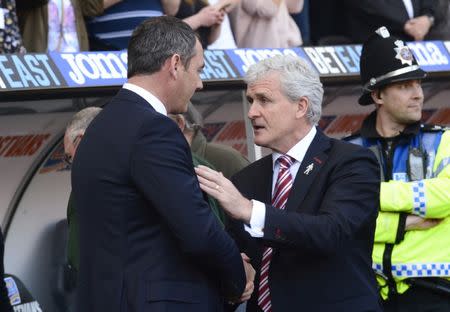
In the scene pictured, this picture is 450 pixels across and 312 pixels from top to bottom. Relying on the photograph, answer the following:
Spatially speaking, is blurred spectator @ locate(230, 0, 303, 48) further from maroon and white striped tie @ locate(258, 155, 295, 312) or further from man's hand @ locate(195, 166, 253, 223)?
man's hand @ locate(195, 166, 253, 223)

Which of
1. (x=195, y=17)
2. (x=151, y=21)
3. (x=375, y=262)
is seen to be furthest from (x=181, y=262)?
(x=195, y=17)

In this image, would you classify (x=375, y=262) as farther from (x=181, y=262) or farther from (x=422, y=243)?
(x=181, y=262)

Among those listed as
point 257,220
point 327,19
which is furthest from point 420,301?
point 327,19

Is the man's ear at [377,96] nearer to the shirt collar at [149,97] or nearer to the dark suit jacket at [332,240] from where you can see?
the dark suit jacket at [332,240]

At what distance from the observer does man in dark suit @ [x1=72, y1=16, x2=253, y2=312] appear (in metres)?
3.51

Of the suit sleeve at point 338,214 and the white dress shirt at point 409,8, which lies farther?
the white dress shirt at point 409,8

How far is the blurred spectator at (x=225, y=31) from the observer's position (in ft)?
23.7

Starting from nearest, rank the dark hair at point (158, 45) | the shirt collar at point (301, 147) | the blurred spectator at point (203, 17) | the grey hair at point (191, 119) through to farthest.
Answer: the dark hair at point (158, 45), the shirt collar at point (301, 147), the grey hair at point (191, 119), the blurred spectator at point (203, 17)

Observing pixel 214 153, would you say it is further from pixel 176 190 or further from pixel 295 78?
pixel 176 190

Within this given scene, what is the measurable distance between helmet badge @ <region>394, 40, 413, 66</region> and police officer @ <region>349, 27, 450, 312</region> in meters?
0.10

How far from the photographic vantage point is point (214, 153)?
5742mm

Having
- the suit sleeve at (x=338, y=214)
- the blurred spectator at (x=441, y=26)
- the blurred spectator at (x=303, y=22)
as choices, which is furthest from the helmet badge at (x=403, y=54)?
the blurred spectator at (x=441, y=26)

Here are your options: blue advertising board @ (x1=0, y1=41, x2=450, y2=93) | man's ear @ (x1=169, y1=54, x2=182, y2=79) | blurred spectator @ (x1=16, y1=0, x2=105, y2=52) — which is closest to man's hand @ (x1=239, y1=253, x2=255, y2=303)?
man's ear @ (x1=169, y1=54, x2=182, y2=79)

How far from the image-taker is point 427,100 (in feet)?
27.3
